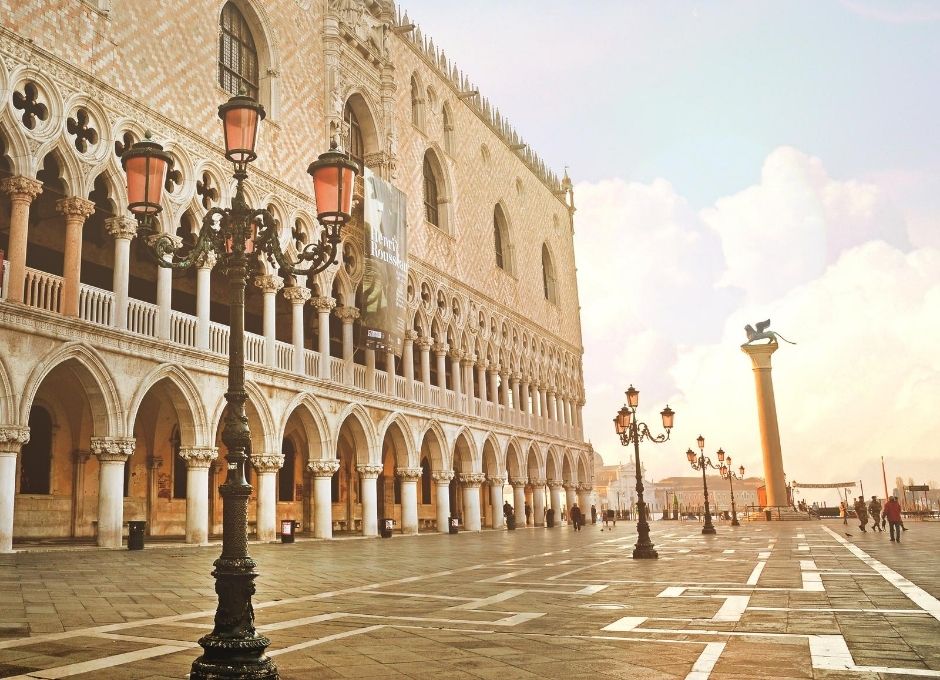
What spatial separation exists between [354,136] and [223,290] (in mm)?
6745

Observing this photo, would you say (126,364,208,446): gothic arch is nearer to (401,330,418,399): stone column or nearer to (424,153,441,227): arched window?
(401,330,418,399): stone column

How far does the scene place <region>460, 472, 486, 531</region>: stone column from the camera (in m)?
27.9

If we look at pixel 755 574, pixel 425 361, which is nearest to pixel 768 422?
pixel 425 361

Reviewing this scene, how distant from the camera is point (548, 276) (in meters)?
40.3

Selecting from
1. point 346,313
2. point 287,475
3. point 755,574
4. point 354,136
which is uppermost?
point 354,136

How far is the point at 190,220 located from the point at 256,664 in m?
14.6

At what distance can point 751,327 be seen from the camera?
1366 inches

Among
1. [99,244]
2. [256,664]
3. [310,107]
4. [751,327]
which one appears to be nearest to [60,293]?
[99,244]

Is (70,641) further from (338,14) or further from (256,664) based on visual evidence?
(338,14)

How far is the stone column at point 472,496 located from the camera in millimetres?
27891

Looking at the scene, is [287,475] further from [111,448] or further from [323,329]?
[111,448]

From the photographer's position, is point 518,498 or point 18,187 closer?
point 18,187

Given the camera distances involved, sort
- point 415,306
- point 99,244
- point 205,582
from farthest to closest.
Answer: point 415,306
point 99,244
point 205,582

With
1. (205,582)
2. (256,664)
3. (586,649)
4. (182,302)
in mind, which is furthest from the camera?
(182,302)
